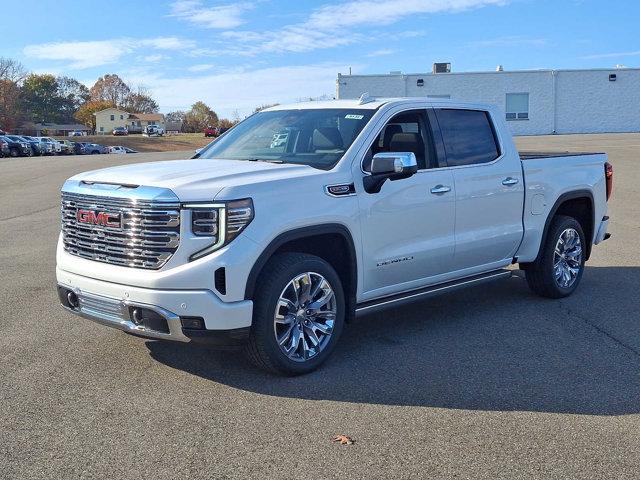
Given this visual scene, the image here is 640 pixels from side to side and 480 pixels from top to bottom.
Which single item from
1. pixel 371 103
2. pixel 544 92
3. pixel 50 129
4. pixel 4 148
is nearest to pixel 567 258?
pixel 371 103

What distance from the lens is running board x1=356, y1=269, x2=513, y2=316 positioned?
18.4 ft

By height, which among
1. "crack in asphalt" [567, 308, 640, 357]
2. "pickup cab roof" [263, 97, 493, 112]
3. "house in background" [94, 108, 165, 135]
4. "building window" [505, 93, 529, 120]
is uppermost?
"house in background" [94, 108, 165, 135]

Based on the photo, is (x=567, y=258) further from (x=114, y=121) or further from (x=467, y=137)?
(x=114, y=121)

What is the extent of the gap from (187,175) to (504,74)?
157 feet

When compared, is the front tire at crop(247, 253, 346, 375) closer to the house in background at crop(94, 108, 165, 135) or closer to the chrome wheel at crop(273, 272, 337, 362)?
the chrome wheel at crop(273, 272, 337, 362)

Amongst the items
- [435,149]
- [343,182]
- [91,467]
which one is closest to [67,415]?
[91,467]

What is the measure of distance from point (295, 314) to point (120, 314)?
1.20m

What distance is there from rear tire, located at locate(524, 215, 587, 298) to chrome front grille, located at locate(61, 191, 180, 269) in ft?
13.8

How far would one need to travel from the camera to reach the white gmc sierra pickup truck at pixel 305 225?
15.3ft

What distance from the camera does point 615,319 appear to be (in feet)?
22.0

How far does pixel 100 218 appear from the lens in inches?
195

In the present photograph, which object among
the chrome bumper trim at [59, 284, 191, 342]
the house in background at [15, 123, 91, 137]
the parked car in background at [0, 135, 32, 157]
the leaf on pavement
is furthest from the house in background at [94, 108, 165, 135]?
the leaf on pavement

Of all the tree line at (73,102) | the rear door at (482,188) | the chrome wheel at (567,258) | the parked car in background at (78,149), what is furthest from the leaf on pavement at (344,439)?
the tree line at (73,102)

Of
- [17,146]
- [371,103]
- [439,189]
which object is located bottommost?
[439,189]
